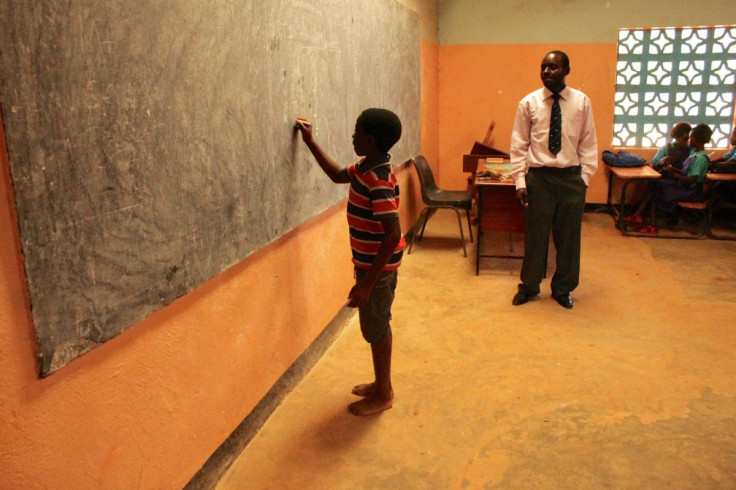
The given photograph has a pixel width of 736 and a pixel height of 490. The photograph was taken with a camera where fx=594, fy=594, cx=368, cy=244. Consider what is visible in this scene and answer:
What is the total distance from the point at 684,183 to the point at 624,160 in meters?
0.64

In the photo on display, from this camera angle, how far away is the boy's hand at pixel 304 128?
278cm

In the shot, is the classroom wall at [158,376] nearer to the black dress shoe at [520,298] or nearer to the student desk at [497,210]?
the black dress shoe at [520,298]

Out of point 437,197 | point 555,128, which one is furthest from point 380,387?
point 437,197

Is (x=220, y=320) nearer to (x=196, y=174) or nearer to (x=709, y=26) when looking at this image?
(x=196, y=174)

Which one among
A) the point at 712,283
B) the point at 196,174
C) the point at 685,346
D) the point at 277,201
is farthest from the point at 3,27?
the point at 712,283

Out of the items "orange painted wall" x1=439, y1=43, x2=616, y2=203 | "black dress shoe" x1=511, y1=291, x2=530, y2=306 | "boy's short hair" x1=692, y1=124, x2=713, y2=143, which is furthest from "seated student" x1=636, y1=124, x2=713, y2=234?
"black dress shoe" x1=511, y1=291, x2=530, y2=306

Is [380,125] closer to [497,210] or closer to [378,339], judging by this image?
[378,339]

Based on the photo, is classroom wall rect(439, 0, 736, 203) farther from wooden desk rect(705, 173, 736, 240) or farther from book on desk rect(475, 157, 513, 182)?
book on desk rect(475, 157, 513, 182)

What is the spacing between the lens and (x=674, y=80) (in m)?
6.61

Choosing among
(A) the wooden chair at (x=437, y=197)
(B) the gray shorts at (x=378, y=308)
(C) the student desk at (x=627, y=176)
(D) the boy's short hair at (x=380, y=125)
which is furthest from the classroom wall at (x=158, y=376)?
(C) the student desk at (x=627, y=176)

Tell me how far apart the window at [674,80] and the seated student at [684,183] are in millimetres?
797

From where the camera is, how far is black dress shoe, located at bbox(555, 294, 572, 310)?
13.5ft

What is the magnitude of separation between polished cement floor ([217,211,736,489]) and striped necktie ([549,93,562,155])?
1.12 metres

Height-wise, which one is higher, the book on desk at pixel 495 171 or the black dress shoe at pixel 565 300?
the book on desk at pixel 495 171
